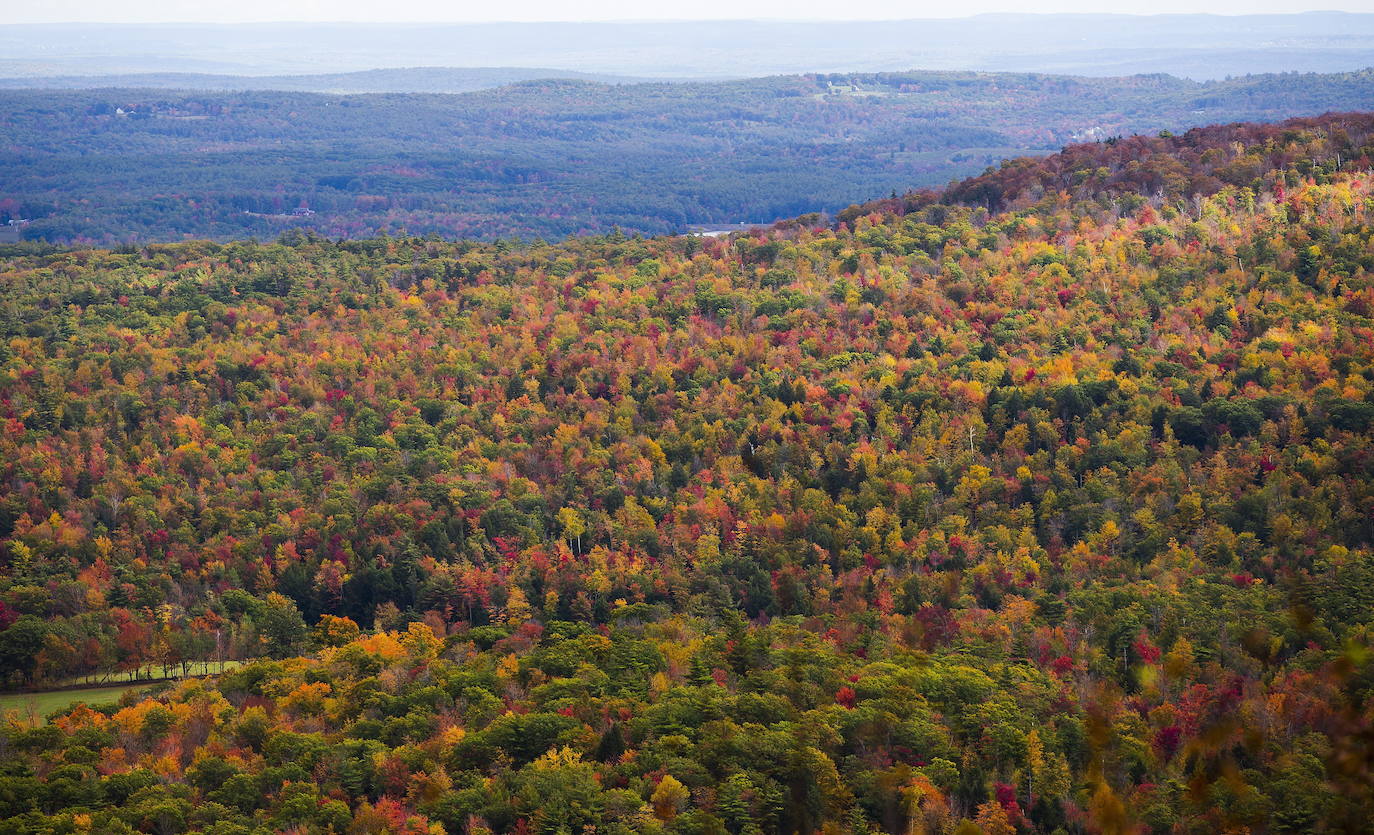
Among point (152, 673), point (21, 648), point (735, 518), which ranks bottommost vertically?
point (152, 673)

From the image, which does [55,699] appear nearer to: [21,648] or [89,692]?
[89,692]

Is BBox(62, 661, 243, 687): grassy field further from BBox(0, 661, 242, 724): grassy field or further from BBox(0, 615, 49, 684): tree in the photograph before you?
BBox(0, 615, 49, 684): tree

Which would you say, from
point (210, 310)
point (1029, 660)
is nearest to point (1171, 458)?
point (1029, 660)

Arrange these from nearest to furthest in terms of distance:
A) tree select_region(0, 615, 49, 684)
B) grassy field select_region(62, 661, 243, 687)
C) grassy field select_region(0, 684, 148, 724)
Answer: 1. grassy field select_region(0, 684, 148, 724)
2. tree select_region(0, 615, 49, 684)
3. grassy field select_region(62, 661, 243, 687)

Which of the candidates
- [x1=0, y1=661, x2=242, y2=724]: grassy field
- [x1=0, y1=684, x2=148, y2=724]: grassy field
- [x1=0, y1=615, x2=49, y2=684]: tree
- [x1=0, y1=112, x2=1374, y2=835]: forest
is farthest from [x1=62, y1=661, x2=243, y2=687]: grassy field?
[x1=0, y1=615, x2=49, y2=684]: tree

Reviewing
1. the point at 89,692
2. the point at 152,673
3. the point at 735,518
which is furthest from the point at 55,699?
the point at 735,518

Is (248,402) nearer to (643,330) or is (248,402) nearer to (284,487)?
(284,487)

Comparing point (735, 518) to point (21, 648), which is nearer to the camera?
A: point (21, 648)
